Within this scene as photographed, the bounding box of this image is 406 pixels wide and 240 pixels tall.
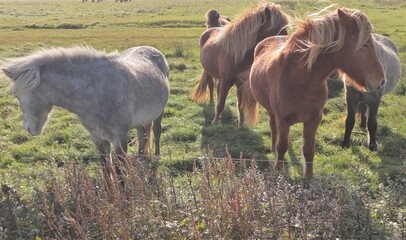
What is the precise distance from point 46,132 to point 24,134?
15.0 inches

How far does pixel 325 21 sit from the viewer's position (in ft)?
13.9

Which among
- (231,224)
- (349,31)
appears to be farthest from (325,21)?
(231,224)

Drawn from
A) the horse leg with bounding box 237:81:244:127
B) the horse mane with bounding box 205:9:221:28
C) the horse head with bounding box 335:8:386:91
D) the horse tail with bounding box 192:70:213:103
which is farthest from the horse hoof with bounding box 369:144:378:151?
the horse mane with bounding box 205:9:221:28

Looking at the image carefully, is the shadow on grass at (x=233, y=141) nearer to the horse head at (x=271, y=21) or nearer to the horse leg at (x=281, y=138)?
the horse leg at (x=281, y=138)

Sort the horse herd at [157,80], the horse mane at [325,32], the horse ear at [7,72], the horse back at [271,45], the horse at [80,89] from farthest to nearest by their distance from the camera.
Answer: the horse back at [271,45] < the horse at [80,89] < the horse ear at [7,72] < the horse herd at [157,80] < the horse mane at [325,32]

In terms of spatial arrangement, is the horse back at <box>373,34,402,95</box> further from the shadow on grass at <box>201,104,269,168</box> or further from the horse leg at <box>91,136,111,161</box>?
the horse leg at <box>91,136,111,161</box>

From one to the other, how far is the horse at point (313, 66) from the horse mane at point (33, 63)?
2.32 metres

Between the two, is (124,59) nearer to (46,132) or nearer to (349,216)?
(46,132)

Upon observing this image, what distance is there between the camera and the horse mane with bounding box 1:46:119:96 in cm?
440

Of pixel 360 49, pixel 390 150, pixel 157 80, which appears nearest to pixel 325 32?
pixel 360 49

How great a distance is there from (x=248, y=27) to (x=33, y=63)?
4.27m

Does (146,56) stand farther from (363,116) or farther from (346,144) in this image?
(363,116)

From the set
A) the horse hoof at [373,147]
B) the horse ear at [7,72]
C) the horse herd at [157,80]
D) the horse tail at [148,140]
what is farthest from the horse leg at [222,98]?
the horse ear at [7,72]

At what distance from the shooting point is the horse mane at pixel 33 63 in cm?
440
